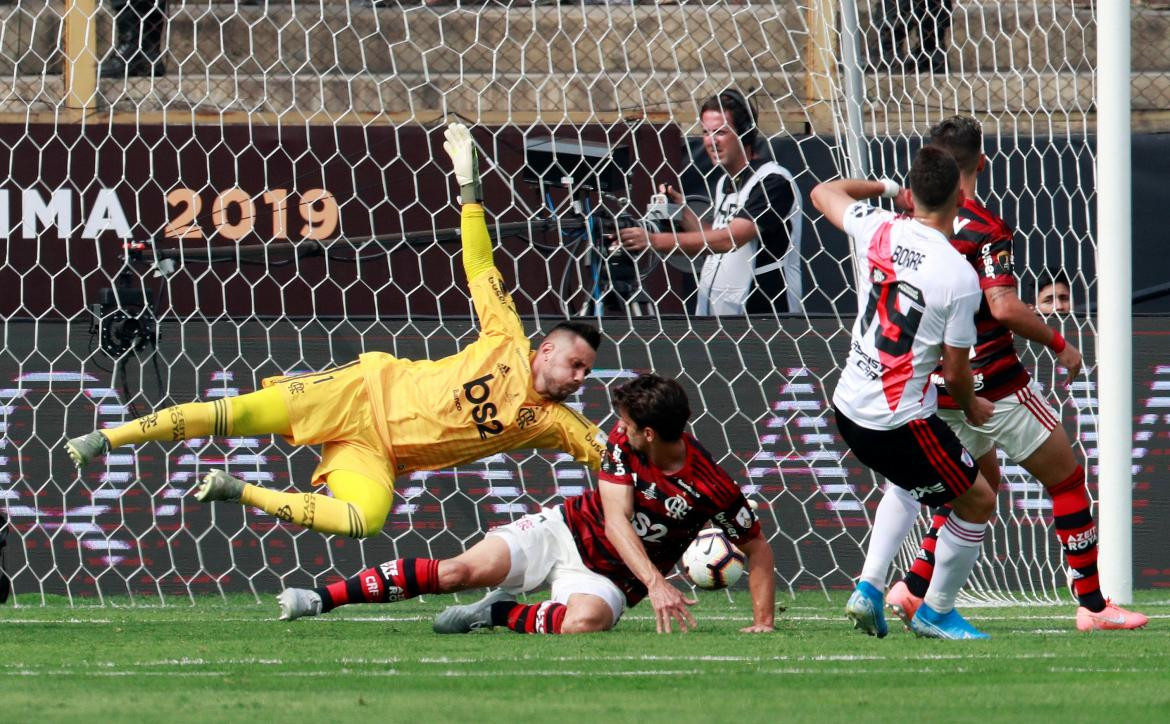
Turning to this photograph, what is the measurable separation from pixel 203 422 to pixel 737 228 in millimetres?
3038

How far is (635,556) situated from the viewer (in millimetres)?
6004

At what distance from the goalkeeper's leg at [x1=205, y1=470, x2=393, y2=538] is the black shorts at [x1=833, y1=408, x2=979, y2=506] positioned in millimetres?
2035

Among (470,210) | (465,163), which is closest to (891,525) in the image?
(470,210)

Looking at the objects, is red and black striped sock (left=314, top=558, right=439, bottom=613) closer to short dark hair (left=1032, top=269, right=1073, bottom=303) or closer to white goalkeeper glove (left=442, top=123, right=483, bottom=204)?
white goalkeeper glove (left=442, top=123, right=483, bottom=204)

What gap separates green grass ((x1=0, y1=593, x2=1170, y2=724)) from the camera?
3953 mm

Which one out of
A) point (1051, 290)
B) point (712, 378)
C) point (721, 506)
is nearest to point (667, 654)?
point (721, 506)

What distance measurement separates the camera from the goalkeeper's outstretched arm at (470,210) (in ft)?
24.0

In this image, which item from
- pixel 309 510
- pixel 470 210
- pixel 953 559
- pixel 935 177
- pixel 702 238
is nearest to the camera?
pixel 935 177

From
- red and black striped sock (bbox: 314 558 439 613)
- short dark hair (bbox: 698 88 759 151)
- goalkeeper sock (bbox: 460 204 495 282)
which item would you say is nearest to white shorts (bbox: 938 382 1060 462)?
red and black striped sock (bbox: 314 558 439 613)

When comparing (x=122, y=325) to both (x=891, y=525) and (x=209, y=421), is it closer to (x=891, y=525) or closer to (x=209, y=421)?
(x=209, y=421)

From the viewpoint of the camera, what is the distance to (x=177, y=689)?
4.34 m

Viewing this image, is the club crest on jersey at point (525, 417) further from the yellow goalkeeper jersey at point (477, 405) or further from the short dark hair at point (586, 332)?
the short dark hair at point (586, 332)

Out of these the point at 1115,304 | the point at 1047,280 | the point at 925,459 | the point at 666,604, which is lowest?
the point at 666,604

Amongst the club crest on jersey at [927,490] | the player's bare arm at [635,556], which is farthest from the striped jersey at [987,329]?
the player's bare arm at [635,556]
